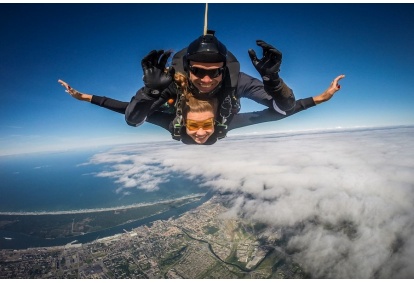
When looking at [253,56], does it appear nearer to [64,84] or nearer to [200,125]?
[200,125]

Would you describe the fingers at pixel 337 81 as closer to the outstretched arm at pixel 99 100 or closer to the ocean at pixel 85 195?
the outstretched arm at pixel 99 100

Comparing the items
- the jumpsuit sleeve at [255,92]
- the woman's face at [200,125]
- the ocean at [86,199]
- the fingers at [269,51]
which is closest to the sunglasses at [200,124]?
the woman's face at [200,125]

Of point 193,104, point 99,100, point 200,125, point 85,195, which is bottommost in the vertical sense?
point 85,195

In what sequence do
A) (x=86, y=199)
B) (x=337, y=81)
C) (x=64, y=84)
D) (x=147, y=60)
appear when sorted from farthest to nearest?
(x=86, y=199) < (x=64, y=84) < (x=337, y=81) < (x=147, y=60)

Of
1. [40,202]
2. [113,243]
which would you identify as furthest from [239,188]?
[40,202]

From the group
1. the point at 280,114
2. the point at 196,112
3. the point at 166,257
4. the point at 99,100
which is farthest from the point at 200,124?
the point at 166,257

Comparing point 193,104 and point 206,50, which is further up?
point 206,50

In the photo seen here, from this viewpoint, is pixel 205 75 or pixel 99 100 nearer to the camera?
pixel 205 75

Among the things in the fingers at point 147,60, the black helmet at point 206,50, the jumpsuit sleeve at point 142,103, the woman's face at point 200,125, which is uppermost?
the black helmet at point 206,50
